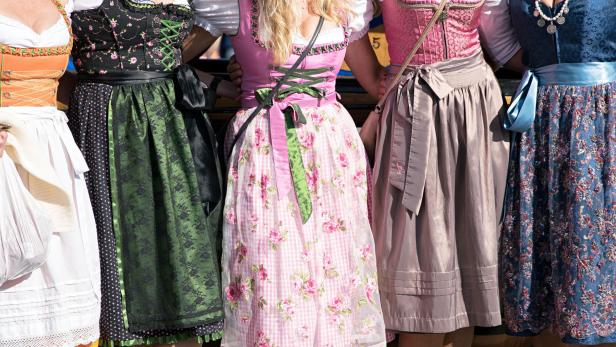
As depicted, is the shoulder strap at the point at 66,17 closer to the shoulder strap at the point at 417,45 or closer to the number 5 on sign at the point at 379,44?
the shoulder strap at the point at 417,45

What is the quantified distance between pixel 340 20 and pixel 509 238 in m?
1.17

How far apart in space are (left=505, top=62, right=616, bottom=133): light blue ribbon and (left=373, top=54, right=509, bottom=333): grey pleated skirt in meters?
0.11

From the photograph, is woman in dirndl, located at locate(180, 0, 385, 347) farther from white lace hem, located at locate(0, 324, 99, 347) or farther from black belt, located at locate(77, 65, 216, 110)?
white lace hem, located at locate(0, 324, 99, 347)

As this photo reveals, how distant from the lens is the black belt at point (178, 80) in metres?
3.50

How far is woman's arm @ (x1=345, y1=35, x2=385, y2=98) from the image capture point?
13.6 feet

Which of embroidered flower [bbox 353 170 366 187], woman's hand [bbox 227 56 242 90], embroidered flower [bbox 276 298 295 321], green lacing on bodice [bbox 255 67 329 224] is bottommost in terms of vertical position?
embroidered flower [bbox 276 298 295 321]

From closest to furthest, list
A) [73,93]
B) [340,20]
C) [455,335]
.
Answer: [73,93], [340,20], [455,335]

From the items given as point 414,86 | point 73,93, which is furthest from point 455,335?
point 73,93

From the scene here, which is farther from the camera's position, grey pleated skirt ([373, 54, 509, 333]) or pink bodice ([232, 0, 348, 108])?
grey pleated skirt ([373, 54, 509, 333])

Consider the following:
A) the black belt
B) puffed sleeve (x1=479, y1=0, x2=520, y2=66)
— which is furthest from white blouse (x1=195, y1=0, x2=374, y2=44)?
puffed sleeve (x1=479, y1=0, x2=520, y2=66)

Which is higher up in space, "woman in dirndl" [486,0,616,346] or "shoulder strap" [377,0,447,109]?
"shoulder strap" [377,0,447,109]

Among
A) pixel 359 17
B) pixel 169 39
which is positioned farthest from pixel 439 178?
pixel 169 39

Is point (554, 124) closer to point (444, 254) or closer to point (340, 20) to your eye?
point (444, 254)

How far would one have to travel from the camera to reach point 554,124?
12.8ft
